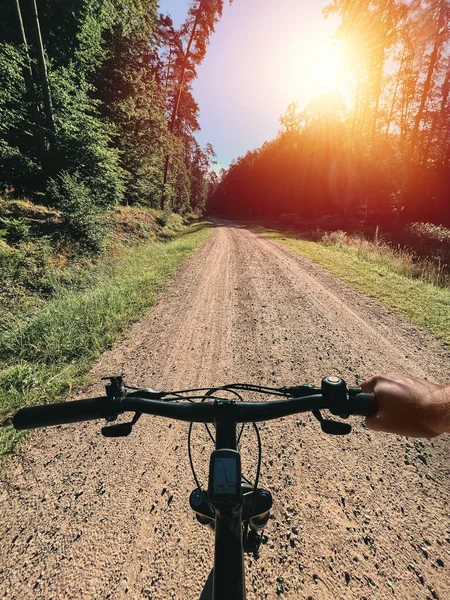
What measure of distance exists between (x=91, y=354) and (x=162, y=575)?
3134mm

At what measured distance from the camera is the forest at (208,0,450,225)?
17438 millimetres

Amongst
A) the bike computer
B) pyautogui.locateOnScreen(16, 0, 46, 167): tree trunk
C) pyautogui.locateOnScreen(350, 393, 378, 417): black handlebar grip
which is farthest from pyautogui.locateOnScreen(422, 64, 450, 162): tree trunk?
the bike computer

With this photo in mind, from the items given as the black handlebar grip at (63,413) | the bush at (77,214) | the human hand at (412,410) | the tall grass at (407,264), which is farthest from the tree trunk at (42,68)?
the tall grass at (407,264)

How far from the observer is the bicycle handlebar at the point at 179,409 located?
113cm

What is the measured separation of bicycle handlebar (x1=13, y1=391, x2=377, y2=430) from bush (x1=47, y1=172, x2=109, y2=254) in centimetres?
884

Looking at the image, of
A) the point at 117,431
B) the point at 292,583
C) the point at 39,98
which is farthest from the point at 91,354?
the point at 39,98

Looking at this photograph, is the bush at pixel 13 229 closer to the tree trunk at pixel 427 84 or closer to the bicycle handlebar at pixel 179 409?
the bicycle handlebar at pixel 179 409

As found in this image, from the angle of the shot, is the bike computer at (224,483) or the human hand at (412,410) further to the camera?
the human hand at (412,410)

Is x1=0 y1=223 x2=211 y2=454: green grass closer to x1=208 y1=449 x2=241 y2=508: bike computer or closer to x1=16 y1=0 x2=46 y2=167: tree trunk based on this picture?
x1=208 y1=449 x2=241 y2=508: bike computer

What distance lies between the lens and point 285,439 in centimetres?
277

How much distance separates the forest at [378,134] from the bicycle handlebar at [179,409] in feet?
84.4

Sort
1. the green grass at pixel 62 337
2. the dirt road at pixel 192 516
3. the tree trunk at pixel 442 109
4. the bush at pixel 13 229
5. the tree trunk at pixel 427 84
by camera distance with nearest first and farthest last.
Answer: the dirt road at pixel 192 516 → the green grass at pixel 62 337 → the bush at pixel 13 229 → the tree trunk at pixel 427 84 → the tree trunk at pixel 442 109

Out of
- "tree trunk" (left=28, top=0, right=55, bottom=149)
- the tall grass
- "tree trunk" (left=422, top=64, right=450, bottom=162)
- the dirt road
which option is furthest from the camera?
"tree trunk" (left=422, top=64, right=450, bottom=162)

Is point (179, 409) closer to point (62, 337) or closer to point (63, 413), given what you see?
point (63, 413)
